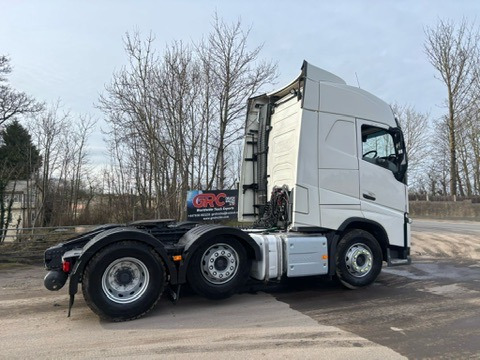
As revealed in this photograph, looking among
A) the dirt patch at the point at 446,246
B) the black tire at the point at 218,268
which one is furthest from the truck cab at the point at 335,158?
the dirt patch at the point at 446,246

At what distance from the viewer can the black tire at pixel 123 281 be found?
5.02 m

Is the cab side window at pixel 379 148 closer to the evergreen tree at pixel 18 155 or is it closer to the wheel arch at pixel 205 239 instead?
the wheel arch at pixel 205 239

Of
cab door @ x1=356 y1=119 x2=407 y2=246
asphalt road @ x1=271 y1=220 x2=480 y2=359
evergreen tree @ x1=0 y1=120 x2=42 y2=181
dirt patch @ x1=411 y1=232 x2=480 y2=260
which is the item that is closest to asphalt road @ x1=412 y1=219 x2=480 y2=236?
dirt patch @ x1=411 y1=232 x2=480 y2=260

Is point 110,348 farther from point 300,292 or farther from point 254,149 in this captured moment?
point 254,149

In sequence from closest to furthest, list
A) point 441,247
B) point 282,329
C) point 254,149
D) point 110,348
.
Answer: point 110,348 < point 282,329 < point 254,149 < point 441,247

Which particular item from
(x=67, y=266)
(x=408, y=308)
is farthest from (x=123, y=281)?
(x=408, y=308)

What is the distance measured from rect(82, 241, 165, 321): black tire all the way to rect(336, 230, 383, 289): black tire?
10.5 feet

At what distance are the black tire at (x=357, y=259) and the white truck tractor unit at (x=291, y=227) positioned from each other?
2 cm

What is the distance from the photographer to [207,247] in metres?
5.75

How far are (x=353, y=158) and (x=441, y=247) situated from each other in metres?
7.50

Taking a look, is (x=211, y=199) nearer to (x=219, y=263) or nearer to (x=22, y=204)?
(x=219, y=263)

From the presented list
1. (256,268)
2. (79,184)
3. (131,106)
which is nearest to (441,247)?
(256,268)

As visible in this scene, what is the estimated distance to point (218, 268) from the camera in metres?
5.85

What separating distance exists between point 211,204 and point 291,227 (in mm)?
5878
